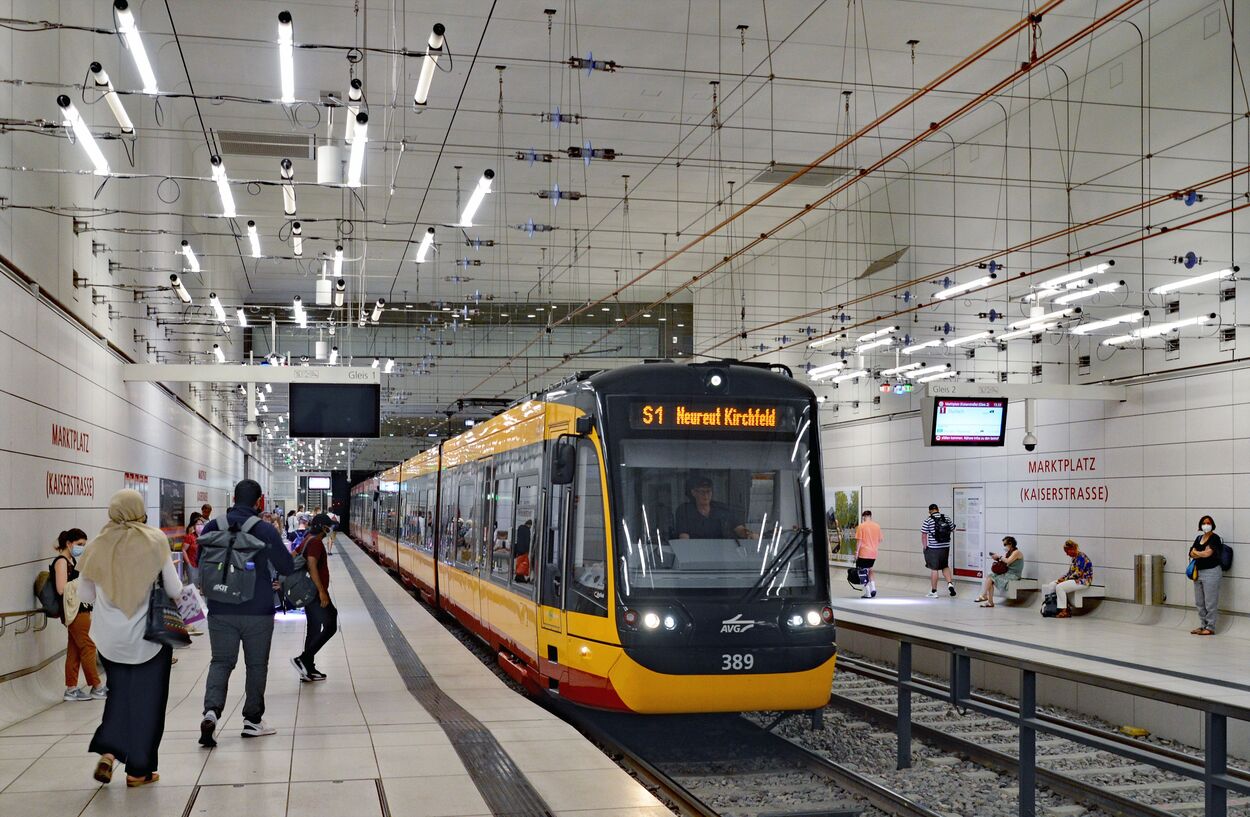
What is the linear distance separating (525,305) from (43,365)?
2897 cm

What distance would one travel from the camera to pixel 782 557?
357 inches

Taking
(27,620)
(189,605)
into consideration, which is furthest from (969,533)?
(189,605)

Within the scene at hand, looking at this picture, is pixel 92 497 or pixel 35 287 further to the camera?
pixel 92 497

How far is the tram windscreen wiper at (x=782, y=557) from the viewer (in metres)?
8.89

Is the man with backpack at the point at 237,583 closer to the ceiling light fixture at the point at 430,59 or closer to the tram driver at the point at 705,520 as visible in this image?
the tram driver at the point at 705,520

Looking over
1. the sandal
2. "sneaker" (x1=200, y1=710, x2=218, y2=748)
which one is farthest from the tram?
the sandal

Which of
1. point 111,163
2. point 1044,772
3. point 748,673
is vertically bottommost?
point 1044,772

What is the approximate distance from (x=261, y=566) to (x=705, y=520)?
3.26m

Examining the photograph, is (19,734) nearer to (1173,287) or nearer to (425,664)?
(425,664)

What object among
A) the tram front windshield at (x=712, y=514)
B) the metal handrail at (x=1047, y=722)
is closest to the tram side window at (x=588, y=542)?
Answer: the tram front windshield at (x=712, y=514)

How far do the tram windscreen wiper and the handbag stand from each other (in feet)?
13.6

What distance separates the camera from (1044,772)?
28.1ft

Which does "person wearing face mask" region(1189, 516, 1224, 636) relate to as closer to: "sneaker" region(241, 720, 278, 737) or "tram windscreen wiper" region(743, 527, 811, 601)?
"tram windscreen wiper" region(743, 527, 811, 601)

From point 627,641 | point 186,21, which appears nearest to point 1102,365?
point 627,641
